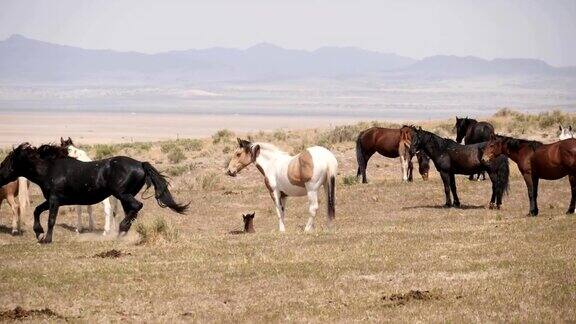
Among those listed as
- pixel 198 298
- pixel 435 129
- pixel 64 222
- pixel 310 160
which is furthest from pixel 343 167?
pixel 198 298

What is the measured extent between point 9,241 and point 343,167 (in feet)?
60.8

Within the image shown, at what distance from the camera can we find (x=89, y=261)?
51.3 ft

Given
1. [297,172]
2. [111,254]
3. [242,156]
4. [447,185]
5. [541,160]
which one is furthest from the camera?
[447,185]

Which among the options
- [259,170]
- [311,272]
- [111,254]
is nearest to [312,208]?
[259,170]

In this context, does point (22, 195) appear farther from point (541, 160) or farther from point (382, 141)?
point (382, 141)

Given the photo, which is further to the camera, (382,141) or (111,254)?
(382,141)

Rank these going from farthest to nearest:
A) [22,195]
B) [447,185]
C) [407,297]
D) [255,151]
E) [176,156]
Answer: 1. [176,156]
2. [447,185]
3. [22,195]
4. [255,151]
5. [407,297]

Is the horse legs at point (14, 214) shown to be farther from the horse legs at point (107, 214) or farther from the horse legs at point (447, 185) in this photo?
the horse legs at point (447, 185)

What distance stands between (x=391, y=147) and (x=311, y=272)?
17.6m

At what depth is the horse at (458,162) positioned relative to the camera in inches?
926

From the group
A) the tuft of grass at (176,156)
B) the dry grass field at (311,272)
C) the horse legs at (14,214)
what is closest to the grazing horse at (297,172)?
the dry grass field at (311,272)

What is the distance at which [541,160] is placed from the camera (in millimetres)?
20766

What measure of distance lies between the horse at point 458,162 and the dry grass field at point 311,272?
0.62 meters

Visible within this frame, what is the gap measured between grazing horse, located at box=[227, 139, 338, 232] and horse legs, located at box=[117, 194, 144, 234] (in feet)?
9.66
